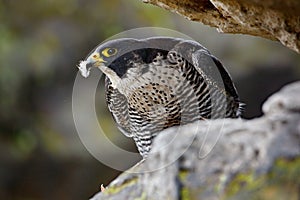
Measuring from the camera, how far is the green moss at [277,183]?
1458 millimetres

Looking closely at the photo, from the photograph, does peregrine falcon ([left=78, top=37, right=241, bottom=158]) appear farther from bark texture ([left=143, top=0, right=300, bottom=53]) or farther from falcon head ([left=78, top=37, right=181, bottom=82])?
bark texture ([left=143, top=0, right=300, bottom=53])

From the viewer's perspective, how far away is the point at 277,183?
1468 mm

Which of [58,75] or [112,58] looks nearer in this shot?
[112,58]

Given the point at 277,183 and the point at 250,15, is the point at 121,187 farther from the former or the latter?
the point at 250,15

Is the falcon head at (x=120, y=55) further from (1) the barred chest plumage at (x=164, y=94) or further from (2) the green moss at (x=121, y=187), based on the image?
(2) the green moss at (x=121, y=187)

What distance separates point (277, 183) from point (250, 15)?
79 centimetres

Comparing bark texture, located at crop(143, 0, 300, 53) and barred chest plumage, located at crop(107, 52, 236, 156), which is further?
barred chest plumage, located at crop(107, 52, 236, 156)

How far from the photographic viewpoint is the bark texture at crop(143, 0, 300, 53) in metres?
1.92

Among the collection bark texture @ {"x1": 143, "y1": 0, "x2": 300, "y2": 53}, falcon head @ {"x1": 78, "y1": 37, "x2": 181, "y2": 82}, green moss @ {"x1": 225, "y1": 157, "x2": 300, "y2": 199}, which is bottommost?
green moss @ {"x1": 225, "y1": 157, "x2": 300, "y2": 199}

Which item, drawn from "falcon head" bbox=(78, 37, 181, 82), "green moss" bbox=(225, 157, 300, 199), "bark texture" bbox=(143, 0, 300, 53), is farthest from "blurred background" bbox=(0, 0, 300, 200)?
"green moss" bbox=(225, 157, 300, 199)

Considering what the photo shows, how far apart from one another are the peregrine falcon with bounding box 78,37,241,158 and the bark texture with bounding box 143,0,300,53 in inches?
22.3

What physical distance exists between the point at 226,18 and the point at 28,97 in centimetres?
533

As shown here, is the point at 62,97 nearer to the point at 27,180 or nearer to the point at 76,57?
the point at 76,57

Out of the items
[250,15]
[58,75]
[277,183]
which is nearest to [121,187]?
[277,183]
